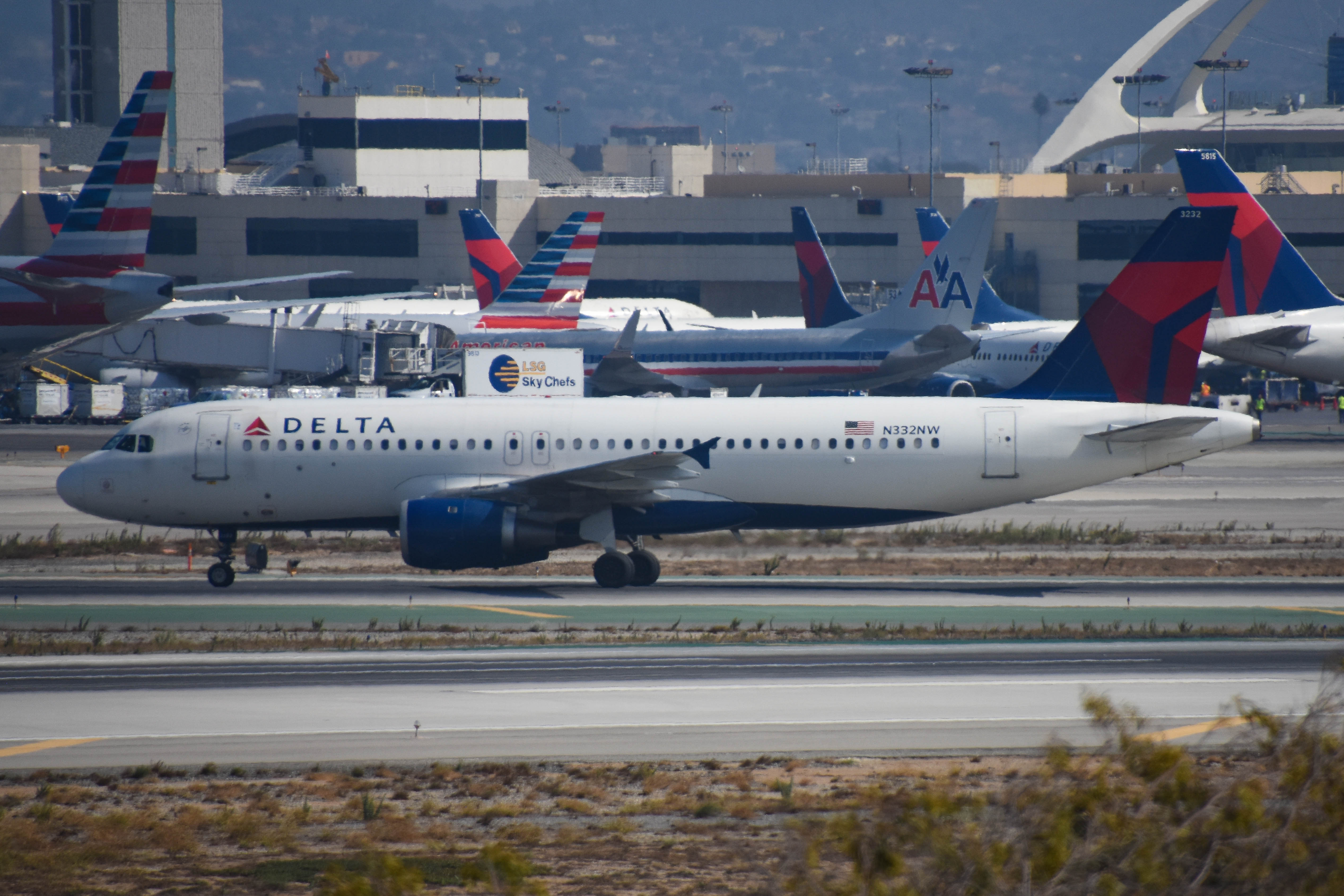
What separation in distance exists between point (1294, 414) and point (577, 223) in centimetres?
3988

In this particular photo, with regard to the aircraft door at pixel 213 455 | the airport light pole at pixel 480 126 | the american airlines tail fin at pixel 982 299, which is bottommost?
the aircraft door at pixel 213 455

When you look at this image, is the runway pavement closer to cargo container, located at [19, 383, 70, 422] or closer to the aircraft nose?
the aircraft nose

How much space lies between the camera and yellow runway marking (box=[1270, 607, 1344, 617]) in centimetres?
2888

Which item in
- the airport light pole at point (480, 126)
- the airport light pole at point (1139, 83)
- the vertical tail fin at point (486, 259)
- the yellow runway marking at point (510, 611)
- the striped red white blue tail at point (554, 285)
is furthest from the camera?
the airport light pole at point (1139, 83)

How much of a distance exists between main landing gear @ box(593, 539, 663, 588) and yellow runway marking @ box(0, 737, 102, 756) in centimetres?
1376

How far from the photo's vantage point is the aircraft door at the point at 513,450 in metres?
32.5

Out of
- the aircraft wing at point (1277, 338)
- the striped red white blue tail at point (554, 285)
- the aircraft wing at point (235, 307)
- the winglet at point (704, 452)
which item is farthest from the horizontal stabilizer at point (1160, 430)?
the striped red white blue tail at point (554, 285)

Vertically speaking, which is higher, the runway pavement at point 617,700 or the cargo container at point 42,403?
the cargo container at point 42,403

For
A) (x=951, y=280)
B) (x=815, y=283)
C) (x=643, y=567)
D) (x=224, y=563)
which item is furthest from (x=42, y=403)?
(x=643, y=567)

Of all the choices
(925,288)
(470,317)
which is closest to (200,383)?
(470,317)

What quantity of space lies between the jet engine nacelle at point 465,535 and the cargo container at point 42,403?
49208 mm

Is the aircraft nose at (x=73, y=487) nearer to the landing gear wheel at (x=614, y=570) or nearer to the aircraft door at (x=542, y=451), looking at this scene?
the aircraft door at (x=542, y=451)

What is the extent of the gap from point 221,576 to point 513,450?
7.16m

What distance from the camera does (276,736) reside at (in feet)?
66.1
